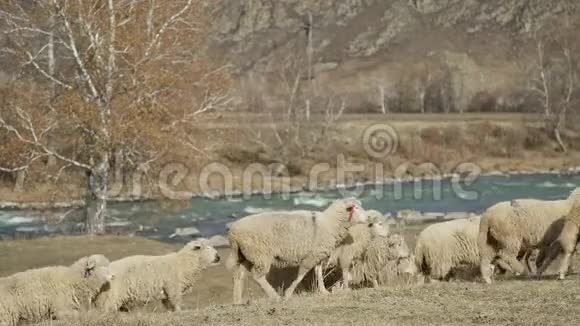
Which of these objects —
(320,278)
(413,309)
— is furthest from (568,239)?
(320,278)

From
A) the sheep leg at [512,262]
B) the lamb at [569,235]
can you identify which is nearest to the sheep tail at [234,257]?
the sheep leg at [512,262]

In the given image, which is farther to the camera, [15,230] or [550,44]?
[550,44]

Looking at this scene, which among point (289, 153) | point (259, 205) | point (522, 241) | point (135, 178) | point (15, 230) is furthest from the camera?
point (289, 153)

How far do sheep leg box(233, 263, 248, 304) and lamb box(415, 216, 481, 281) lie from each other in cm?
353

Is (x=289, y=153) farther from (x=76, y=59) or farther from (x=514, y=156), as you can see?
(x=76, y=59)

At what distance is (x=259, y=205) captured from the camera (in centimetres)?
4247

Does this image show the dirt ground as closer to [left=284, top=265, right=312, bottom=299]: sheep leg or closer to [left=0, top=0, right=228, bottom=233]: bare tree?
[left=284, top=265, right=312, bottom=299]: sheep leg

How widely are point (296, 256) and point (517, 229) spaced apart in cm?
386

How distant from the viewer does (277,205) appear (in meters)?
42.3

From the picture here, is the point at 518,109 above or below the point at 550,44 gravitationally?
below

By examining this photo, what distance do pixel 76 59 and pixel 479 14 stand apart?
12098 cm

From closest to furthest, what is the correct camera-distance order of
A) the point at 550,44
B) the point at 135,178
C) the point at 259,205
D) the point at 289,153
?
the point at 135,178 < the point at 259,205 < the point at 289,153 < the point at 550,44

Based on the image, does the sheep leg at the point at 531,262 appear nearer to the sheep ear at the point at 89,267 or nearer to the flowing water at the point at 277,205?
Answer: the sheep ear at the point at 89,267

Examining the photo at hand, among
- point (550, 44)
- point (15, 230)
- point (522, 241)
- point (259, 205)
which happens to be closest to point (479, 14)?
point (550, 44)
